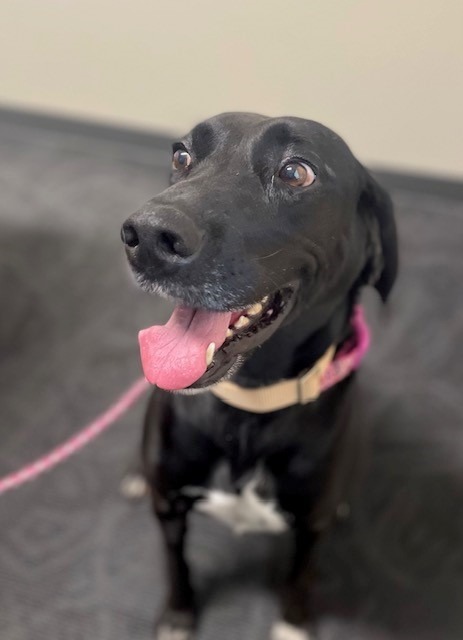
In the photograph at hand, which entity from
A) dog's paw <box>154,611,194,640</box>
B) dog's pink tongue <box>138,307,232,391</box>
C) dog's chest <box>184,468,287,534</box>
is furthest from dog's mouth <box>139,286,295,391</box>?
dog's paw <box>154,611,194,640</box>

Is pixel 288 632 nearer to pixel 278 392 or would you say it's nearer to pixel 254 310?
pixel 278 392

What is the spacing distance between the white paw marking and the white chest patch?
0.27 meters

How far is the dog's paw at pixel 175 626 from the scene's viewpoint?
141cm

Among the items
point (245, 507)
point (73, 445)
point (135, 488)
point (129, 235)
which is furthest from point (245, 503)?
point (129, 235)

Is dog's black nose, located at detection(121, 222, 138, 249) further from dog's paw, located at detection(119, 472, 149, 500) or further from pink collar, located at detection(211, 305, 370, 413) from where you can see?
dog's paw, located at detection(119, 472, 149, 500)

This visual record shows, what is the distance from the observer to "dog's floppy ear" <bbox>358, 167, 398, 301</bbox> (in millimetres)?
1028

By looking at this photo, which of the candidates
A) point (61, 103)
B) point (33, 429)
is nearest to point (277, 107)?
point (61, 103)

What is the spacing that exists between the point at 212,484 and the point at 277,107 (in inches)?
73.7

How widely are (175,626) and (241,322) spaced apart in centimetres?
80

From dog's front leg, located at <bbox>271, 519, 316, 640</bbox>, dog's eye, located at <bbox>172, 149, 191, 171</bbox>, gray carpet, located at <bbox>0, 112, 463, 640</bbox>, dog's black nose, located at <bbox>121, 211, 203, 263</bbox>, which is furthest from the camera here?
gray carpet, located at <bbox>0, 112, 463, 640</bbox>

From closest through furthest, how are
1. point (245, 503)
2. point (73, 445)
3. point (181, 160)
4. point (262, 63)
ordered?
1. point (181, 160)
2. point (245, 503)
3. point (73, 445)
4. point (262, 63)

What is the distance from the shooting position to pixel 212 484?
1196 millimetres

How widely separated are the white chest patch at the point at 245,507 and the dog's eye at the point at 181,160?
0.54m

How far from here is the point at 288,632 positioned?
4.65ft
